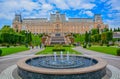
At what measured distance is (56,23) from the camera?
108625mm

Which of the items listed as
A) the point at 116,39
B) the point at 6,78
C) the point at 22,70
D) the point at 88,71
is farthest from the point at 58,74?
the point at 116,39

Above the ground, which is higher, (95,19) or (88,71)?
(95,19)

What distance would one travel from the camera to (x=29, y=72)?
888 cm

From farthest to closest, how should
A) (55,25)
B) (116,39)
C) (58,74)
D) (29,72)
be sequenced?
(55,25) → (116,39) → (29,72) → (58,74)

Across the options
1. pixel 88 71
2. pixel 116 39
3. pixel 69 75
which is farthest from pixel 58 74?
pixel 116 39

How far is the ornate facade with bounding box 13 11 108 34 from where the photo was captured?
110488 millimetres

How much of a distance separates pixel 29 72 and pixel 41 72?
2.89ft

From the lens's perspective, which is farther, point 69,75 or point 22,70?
point 22,70

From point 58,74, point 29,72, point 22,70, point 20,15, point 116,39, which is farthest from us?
point 20,15

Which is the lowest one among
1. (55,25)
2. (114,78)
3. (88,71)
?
(114,78)

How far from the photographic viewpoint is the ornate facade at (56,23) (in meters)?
110

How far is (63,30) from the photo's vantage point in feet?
365

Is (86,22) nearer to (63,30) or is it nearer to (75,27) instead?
(75,27)

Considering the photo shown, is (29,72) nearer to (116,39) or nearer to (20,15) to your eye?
(116,39)
